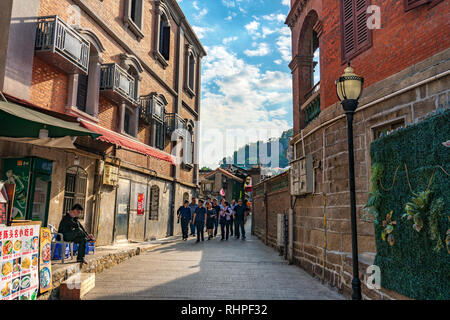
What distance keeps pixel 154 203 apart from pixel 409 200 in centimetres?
1340

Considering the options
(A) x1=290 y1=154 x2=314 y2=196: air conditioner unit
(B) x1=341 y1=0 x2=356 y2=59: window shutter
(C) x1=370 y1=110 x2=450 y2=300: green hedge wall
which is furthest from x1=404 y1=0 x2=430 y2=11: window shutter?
(A) x1=290 y1=154 x2=314 y2=196: air conditioner unit

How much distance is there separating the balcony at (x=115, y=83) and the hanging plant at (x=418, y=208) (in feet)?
32.0

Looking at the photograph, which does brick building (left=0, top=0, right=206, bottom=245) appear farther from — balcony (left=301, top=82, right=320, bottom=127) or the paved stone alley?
balcony (left=301, top=82, right=320, bottom=127)

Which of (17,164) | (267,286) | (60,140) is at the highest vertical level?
(60,140)

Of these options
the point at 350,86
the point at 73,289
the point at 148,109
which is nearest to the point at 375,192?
the point at 350,86

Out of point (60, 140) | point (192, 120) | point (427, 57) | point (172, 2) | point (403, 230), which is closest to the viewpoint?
point (403, 230)

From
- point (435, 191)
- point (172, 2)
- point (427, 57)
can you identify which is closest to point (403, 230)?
point (435, 191)

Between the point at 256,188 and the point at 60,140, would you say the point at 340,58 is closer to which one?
the point at 60,140

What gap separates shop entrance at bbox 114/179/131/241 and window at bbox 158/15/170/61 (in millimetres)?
7391

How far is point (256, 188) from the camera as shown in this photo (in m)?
19.4

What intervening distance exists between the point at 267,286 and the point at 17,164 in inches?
238

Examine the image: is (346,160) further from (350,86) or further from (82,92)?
(82,92)

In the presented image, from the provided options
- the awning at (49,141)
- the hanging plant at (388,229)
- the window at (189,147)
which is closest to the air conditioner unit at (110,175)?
the awning at (49,141)

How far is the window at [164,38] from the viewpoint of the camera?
16.7 meters
